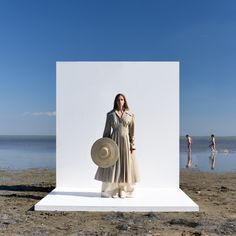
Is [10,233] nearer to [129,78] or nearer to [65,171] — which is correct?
[65,171]

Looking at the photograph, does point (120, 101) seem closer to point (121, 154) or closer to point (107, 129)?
point (107, 129)

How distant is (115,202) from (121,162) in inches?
27.1

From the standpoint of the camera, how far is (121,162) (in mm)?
6785

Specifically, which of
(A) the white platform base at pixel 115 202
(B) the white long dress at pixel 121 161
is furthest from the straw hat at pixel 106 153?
(A) the white platform base at pixel 115 202

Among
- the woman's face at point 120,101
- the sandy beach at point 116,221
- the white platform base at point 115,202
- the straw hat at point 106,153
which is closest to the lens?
the sandy beach at point 116,221

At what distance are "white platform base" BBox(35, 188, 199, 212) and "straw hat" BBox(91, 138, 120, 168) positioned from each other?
1.86 feet

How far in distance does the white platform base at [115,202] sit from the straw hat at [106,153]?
568 mm

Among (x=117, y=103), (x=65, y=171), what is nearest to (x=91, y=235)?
(x=117, y=103)

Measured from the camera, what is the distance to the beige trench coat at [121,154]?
6.75 metres

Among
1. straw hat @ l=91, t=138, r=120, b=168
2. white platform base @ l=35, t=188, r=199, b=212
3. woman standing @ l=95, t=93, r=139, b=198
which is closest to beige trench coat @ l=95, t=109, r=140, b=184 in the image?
woman standing @ l=95, t=93, r=139, b=198

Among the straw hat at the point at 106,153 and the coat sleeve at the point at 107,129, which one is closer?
the straw hat at the point at 106,153

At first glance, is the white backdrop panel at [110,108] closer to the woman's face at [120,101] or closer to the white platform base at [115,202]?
the white platform base at [115,202]

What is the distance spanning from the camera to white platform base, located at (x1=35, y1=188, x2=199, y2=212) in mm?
6090

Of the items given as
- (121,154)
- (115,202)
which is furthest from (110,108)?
(115,202)
